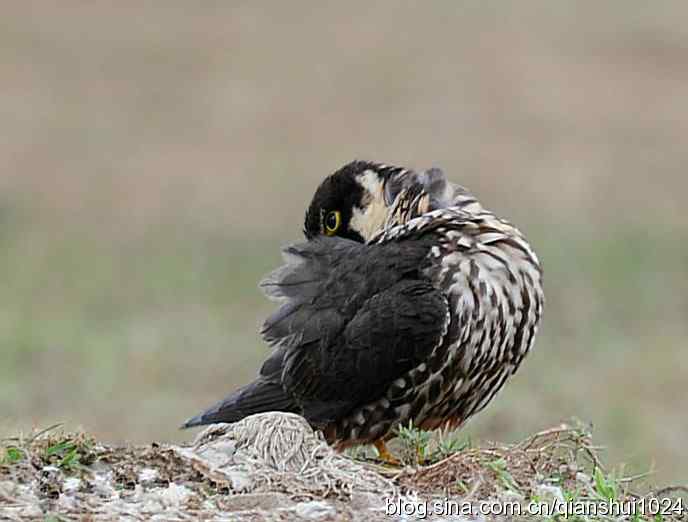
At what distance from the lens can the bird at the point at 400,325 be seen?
228 inches

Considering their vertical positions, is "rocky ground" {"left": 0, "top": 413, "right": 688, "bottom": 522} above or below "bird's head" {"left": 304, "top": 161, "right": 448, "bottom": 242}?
below

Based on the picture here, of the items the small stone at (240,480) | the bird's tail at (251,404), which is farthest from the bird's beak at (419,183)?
the small stone at (240,480)

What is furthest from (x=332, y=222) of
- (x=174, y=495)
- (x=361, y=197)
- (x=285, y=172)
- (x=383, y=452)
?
(x=285, y=172)

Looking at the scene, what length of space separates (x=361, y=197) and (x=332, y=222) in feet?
0.63

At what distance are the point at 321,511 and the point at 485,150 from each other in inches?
571

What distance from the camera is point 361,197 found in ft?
21.5

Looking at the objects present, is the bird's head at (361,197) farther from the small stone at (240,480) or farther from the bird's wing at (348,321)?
the small stone at (240,480)

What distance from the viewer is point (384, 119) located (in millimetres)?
20469

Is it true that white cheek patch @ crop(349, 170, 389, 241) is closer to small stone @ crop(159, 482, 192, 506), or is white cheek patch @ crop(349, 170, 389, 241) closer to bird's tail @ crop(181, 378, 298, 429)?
bird's tail @ crop(181, 378, 298, 429)

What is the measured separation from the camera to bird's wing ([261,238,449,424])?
227 inches

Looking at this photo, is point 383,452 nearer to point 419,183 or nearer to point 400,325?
point 400,325

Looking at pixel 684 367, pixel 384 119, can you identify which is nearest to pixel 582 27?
pixel 384 119

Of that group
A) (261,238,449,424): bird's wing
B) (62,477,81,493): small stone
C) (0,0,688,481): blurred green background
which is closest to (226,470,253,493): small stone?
(62,477,81,493): small stone

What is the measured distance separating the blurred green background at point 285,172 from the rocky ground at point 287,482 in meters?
0.84
